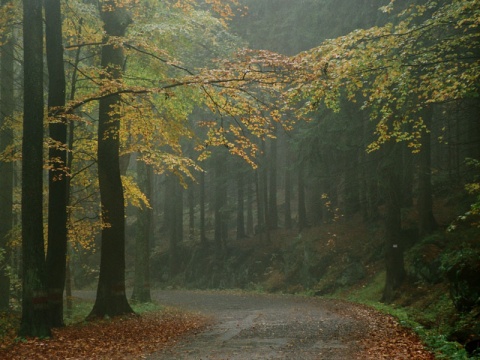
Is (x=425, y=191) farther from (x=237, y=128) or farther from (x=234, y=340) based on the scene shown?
(x=234, y=340)

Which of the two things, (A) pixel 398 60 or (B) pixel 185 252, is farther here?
(B) pixel 185 252

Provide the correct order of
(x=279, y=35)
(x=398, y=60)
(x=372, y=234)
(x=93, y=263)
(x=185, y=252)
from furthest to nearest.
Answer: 1. (x=93, y=263)
2. (x=185, y=252)
3. (x=279, y=35)
4. (x=372, y=234)
5. (x=398, y=60)

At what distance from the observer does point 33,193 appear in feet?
35.5

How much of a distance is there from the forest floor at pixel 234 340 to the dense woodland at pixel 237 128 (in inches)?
42.8

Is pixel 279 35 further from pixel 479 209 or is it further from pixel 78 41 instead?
pixel 479 209

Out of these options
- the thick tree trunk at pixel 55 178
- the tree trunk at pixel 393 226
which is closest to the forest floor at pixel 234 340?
the thick tree trunk at pixel 55 178

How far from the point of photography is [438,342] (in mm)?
9031

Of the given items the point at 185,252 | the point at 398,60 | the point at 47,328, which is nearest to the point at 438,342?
the point at 398,60

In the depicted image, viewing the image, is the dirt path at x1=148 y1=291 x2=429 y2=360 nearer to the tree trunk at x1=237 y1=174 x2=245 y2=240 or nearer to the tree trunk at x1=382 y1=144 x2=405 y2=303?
the tree trunk at x1=382 y1=144 x2=405 y2=303

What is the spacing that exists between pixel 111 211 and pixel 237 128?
4.50 metres

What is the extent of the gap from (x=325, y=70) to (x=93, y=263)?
39.6m

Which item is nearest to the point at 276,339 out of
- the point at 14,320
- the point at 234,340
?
Answer: the point at 234,340

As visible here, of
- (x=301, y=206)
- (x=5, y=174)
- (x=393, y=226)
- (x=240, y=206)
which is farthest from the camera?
(x=240, y=206)

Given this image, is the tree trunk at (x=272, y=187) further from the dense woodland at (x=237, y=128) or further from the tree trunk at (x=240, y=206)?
the tree trunk at (x=240, y=206)
